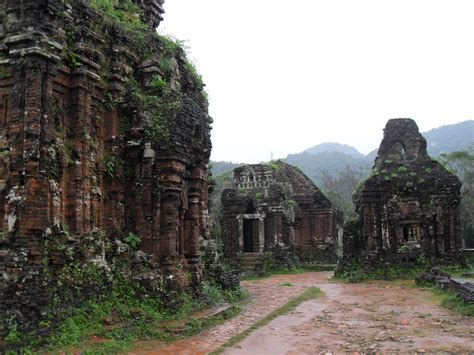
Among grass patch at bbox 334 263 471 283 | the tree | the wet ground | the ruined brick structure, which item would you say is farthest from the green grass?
the ruined brick structure

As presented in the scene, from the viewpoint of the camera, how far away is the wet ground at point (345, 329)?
9016 mm

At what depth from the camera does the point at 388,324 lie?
11.6 metres

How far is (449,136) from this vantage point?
141375 mm

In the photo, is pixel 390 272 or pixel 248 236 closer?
pixel 390 272

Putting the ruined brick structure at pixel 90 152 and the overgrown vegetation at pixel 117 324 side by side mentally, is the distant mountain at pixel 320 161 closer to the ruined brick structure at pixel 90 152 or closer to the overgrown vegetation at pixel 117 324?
the ruined brick structure at pixel 90 152

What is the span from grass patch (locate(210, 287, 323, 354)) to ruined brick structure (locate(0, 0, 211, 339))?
197 cm

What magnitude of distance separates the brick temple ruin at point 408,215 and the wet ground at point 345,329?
19.7 feet

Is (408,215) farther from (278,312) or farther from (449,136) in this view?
(449,136)

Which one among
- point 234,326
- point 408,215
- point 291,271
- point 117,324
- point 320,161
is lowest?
point 291,271

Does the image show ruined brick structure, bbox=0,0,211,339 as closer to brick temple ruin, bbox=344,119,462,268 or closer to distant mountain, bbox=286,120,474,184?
brick temple ruin, bbox=344,119,462,268

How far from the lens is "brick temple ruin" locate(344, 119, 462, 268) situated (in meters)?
22.6

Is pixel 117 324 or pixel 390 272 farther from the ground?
pixel 117 324

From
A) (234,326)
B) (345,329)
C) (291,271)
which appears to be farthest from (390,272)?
(234,326)

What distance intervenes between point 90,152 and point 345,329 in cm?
694
